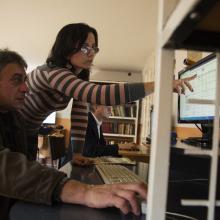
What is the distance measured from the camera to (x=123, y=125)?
6262mm

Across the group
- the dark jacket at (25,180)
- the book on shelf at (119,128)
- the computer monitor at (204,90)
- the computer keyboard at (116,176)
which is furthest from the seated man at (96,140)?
the book on shelf at (119,128)

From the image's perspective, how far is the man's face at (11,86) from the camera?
3.63 feet

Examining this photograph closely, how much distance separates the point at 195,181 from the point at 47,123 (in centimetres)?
616

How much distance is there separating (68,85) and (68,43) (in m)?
0.31

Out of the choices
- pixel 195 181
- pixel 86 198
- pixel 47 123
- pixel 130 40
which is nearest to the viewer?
pixel 86 198

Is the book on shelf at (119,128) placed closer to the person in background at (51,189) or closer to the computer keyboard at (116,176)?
the computer keyboard at (116,176)

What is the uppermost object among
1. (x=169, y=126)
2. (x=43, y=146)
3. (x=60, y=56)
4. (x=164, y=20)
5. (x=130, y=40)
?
(x=130, y=40)

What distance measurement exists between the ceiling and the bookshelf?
113 centimetres

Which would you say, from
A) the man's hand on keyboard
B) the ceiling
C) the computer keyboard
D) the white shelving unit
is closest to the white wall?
the ceiling

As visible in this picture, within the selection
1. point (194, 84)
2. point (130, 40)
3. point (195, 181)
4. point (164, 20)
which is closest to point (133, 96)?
point (195, 181)

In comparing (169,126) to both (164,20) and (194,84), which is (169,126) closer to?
(164,20)

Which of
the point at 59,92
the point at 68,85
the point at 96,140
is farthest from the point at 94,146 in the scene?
the point at 68,85

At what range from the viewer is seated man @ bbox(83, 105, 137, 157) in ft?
7.71

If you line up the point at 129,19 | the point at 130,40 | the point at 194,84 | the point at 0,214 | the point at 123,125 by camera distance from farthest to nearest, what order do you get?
1. the point at 123,125
2. the point at 130,40
3. the point at 129,19
4. the point at 194,84
5. the point at 0,214
